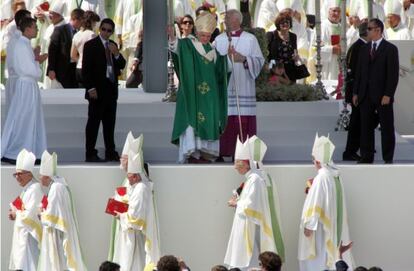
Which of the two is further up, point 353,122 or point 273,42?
point 273,42

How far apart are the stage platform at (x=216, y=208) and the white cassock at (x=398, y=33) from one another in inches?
410

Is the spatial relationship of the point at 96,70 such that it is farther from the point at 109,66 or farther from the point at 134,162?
the point at 134,162

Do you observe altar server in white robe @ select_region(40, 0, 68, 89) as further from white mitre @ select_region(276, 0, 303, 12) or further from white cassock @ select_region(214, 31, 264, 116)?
white cassock @ select_region(214, 31, 264, 116)

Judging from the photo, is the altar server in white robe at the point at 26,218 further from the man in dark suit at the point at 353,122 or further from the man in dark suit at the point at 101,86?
the man in dark suit at the point at 353,122

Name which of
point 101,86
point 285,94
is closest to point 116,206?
point 101,86

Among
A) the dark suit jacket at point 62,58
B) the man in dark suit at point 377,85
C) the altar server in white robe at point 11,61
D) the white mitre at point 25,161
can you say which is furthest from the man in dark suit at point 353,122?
the dark suit jacket at point 62,58

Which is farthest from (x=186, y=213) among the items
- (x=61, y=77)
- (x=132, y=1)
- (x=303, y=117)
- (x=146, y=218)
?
(x=132, y=1)

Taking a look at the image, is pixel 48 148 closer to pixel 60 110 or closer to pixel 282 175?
pixel 60 110

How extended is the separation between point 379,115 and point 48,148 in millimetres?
3544

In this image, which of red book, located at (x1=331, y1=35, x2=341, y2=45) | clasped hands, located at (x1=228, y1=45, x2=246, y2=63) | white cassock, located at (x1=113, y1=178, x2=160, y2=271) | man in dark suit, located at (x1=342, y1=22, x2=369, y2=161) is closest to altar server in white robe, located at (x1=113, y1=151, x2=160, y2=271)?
white cassock, located at (x1=113, y1=178, x2=160, y2=271)

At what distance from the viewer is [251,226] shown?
24.8 metres

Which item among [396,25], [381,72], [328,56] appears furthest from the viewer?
[396,25]

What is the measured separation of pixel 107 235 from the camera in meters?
25.4

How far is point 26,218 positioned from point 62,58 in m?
7.61
